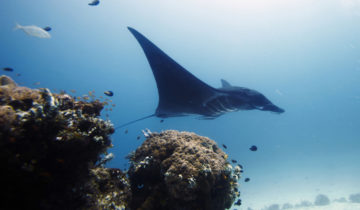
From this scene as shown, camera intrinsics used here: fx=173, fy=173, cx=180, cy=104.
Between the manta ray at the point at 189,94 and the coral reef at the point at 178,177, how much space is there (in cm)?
104

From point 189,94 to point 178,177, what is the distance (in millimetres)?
2507

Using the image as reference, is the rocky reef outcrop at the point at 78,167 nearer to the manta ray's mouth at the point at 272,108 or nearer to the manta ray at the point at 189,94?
the manta ray at the point at 189,94

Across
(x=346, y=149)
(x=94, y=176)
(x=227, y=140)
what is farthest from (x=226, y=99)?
(x=227, y=140)

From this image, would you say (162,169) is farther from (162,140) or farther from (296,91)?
(296,91)

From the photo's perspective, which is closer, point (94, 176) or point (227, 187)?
point (94, 176)

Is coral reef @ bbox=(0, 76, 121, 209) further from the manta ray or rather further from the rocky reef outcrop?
the manta ray

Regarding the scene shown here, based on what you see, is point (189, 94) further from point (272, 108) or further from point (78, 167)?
point (78, 167)

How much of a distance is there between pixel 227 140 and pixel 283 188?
2191 inches

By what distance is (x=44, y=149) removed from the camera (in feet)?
7.64

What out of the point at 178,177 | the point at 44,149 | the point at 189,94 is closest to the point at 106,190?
the point at 44,149

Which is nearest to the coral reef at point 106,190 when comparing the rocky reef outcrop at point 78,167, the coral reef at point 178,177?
the rocky reef outcrop at point 78,167

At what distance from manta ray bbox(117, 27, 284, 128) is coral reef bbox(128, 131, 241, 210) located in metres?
1.04

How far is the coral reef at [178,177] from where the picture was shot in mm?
3621

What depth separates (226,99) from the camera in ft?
16.2
